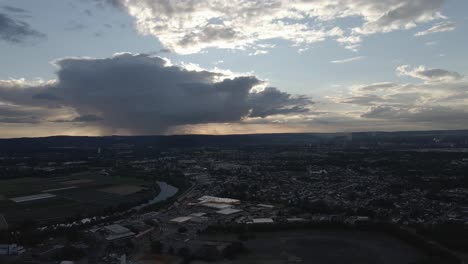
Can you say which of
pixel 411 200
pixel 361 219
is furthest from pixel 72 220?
pixel 411 200

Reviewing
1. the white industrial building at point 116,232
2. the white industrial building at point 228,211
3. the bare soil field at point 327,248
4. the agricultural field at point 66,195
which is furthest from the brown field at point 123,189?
the bare soil field at point 327,248

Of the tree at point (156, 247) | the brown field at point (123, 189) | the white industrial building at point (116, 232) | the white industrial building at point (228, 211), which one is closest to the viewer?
the tree at point (156, 247)

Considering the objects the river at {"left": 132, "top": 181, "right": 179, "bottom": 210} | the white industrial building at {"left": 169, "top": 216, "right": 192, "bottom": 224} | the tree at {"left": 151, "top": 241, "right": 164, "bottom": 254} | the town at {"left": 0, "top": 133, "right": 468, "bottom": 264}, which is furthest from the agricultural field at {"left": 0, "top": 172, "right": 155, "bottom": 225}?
the tree at {"left": 151, "top": 241, "right": 164, "bottom": 254}

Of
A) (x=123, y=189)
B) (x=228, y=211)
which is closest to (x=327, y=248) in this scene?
(x=228, y=211)

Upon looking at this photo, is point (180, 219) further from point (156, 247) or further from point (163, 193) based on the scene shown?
point (163, 193)

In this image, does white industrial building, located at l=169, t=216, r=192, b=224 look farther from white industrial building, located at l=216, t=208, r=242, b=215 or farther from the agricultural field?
the agricultural field

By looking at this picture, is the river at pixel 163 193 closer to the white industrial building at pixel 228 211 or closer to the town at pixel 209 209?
the town at pixel 209 209

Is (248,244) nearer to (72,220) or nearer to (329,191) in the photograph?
(72,220)
